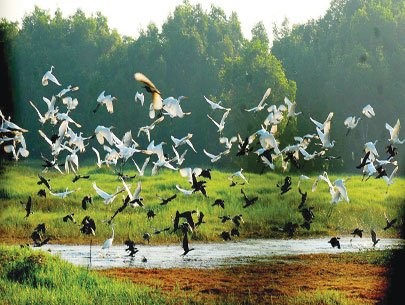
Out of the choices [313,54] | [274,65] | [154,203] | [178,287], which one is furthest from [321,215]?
[313,54]

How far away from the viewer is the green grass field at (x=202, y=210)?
1902cm

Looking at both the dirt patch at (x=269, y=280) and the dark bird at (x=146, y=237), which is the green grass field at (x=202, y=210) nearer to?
the dark bird at (x=146, y=237)

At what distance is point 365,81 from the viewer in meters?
47.8

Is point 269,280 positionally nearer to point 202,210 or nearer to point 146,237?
point 146,237

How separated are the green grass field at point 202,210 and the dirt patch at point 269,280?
3631mm

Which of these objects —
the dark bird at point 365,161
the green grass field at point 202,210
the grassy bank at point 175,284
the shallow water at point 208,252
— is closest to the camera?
the grassy bank at point 175,284

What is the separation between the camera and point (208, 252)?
1681 centimetres

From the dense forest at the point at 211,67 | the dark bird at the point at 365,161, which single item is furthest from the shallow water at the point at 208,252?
the dense forest at the point at 211,67

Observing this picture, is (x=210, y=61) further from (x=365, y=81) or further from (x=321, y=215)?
(x=321, y=215)

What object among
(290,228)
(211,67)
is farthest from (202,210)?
(211,67)

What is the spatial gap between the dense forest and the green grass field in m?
12.4

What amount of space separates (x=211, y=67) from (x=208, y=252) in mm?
39016

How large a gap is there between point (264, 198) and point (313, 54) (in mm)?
30937

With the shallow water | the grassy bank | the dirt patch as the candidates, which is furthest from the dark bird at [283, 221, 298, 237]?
the grassy bank
